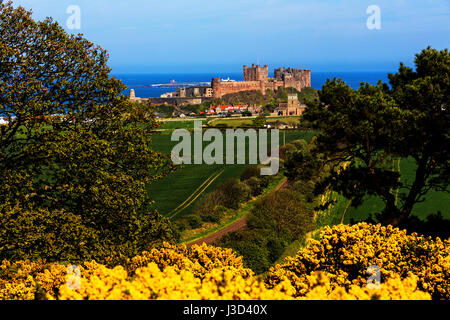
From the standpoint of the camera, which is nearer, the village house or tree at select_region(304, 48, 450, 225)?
tree at select_region(304, 48, 450, 225)

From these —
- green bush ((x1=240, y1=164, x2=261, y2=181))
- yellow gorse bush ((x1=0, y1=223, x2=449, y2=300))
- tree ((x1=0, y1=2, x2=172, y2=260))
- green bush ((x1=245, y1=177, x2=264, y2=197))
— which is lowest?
green bush ((x1=245, y1=177, x2=264, y2=197))

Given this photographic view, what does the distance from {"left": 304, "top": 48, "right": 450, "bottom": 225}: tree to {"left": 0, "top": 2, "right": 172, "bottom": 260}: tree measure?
885cm

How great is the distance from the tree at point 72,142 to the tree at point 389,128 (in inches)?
349

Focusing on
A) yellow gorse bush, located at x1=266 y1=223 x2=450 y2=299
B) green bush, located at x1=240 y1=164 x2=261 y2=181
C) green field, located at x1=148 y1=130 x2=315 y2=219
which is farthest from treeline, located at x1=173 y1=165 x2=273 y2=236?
yellow gorse bush, located at x1=266 y1=223 x2=450 y2=299

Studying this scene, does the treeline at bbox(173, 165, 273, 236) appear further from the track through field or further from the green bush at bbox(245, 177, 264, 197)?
the track through field

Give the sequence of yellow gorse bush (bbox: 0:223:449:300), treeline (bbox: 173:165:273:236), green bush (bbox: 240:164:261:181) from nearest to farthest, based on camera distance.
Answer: yellow gorse bush (bbox: 0:223:449:300) < treeline (bbox: 173:165:273:236) < green bush (bbox: 240:164:261:181)

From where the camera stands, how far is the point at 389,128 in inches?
765

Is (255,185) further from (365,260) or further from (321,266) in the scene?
(365,260)

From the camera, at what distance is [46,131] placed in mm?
14570

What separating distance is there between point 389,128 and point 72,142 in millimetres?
13335

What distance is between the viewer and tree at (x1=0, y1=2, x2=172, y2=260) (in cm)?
1402

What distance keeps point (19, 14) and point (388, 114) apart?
14.9m

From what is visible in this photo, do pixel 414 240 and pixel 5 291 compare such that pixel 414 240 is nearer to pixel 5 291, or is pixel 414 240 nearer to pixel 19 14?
pixel 5 291
